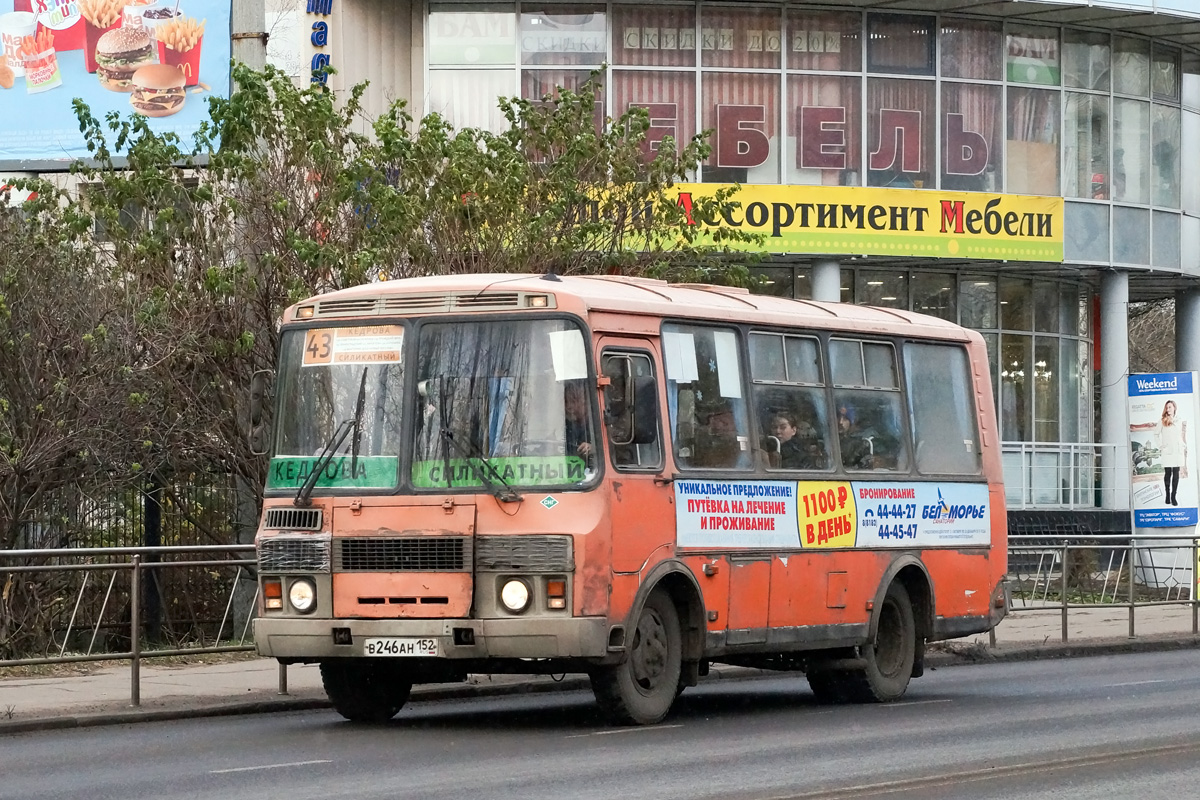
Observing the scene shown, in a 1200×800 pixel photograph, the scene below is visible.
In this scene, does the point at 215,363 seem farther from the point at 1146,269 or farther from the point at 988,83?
the point at 1146,269

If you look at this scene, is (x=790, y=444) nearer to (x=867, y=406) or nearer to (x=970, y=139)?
→ (x=867, y=406)

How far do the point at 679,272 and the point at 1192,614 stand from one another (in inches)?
313

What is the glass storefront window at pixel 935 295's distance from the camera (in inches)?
1310

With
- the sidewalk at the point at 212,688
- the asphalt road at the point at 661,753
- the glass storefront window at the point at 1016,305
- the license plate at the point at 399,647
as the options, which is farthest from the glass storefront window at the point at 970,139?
the license plate at the point at 399,647

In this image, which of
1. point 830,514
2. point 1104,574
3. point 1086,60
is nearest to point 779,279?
point 1086,60

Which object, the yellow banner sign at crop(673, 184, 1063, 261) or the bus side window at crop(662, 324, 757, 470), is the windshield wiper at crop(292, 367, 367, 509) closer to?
the bus side window at crop(662, 324, 757, 470)

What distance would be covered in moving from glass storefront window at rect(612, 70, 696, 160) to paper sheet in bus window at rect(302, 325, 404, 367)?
1788cm

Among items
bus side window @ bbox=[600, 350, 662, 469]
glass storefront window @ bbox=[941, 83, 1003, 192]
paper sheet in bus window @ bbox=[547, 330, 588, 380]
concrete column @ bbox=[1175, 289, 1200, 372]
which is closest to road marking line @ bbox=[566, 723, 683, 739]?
bus side window @ bbox=[600, 350, 662, 469]

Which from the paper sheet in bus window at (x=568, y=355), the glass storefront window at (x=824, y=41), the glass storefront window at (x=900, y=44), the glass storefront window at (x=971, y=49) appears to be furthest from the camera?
the glass storefront window at (x=971, y=49)

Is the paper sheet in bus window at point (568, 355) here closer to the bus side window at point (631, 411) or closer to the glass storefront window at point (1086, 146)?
the bus side window at point (631, 411)

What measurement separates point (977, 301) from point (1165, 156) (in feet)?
13.5

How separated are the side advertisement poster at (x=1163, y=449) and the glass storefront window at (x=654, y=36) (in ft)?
28.0

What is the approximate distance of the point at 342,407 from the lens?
13367 millimetres

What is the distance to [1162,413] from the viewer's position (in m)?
28.2
